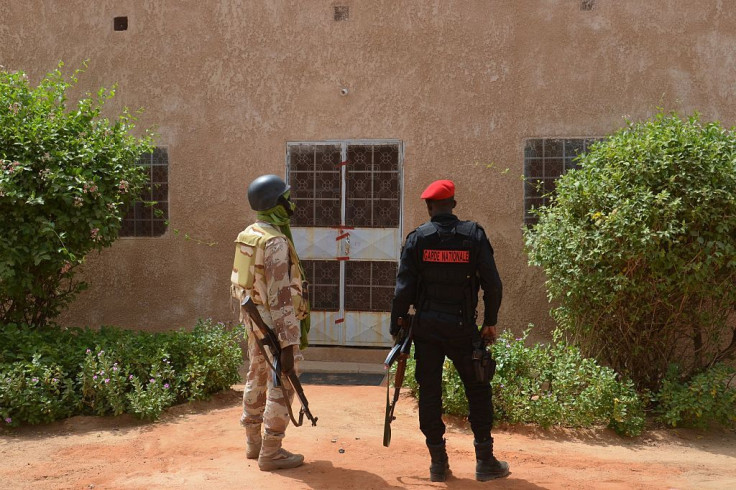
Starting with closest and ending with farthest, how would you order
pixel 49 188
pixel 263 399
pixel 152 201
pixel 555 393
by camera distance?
pixel 263 399 < pixel 555 393 < pixel 49 188 < pixel 152 201

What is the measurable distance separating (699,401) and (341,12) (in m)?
5.13

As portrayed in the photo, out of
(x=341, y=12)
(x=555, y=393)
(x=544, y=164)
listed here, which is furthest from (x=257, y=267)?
(x=341, y=12)

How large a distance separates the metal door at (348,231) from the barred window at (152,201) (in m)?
1.45

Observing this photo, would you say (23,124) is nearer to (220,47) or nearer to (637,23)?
(220,47)

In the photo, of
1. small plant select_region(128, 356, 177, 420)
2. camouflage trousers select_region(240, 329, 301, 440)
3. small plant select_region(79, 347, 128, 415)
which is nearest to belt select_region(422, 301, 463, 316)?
A: camouflage trousers select_region(240, 329, 301, 440)

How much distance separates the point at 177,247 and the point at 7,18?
3.36 m

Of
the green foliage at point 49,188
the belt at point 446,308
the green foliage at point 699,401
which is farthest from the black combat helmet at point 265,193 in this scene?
the green foliage at point 699,401

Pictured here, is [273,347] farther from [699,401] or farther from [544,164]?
[544,164]

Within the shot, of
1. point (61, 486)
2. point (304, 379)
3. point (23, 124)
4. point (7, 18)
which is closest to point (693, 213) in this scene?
point (304, 379)

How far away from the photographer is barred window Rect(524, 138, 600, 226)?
7398 mm

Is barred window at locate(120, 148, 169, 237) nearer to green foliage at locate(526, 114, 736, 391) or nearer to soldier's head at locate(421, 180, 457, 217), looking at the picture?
green foliage at locate(526, 114, 736, 391)

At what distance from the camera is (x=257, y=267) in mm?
4598

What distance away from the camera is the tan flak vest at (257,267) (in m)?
4.59

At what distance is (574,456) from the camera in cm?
521
